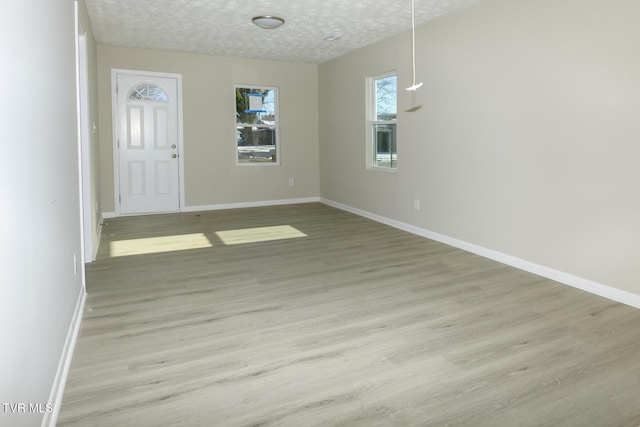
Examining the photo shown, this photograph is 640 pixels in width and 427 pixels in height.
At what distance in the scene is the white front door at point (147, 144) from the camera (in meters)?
6.50

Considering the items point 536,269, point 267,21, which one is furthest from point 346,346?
point 267,21

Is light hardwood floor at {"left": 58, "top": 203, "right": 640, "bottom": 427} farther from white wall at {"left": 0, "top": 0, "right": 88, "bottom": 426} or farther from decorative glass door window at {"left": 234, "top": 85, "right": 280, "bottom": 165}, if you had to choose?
decorative glass door window at {"left": 234, "top": 85, "right": 280, "bottom": 165}

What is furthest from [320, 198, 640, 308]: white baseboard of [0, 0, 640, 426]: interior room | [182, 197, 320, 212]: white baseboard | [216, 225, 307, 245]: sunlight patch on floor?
[182, 197, 320, 212]: white baseboard

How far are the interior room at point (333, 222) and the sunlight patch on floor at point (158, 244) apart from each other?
0.04 metres

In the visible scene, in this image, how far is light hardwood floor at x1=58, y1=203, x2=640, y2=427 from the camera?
189cm

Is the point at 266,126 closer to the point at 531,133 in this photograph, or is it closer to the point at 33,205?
the point at 531,133

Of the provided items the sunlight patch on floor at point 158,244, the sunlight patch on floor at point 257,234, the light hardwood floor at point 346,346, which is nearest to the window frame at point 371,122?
the sunlight patch on floor at point 257,234

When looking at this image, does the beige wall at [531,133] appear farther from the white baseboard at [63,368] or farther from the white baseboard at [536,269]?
the white baseboard at [63,368]

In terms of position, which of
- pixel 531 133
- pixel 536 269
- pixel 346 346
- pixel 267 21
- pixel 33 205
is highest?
pixel 267 21

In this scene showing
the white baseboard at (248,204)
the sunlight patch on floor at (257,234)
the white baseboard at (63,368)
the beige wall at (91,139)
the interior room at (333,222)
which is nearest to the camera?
the white baseboard at (63,368)

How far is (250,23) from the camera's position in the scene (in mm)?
5027

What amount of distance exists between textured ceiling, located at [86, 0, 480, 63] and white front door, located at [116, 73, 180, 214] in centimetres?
64

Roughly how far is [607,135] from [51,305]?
11.6 feet

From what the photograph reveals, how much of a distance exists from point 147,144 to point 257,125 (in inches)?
68.5
